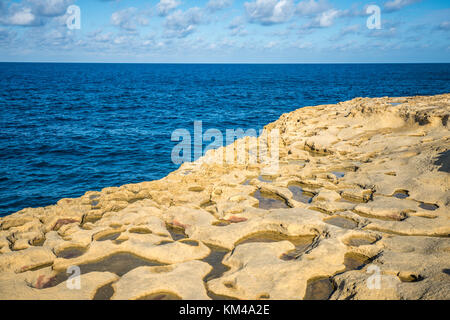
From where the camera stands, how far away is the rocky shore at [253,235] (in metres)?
5.34

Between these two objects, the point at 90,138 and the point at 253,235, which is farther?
the point at 90,138

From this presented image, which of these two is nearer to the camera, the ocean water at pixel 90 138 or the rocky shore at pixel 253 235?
the rocky shore at pixel 253 235

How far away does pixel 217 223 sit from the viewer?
7.93 metres

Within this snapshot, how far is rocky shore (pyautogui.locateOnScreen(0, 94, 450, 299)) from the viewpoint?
17.5ft

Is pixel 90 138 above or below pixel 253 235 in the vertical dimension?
above

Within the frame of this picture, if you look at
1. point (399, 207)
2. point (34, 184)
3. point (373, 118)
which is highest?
point (373, 118)

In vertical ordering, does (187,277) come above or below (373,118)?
below

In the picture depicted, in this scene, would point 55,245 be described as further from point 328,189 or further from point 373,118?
point 373,118

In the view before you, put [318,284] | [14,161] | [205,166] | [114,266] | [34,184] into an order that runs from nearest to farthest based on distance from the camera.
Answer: [318,284] → [114,266] → [205,166] → [34,184] → [14,161]

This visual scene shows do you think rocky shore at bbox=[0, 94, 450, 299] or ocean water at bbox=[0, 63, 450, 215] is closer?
rocky shore at bbox=[0, 94, 450, 299]

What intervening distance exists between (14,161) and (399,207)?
67.8ft

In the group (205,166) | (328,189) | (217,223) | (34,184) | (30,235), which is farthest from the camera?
(34,184)

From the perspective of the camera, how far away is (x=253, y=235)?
738 cm

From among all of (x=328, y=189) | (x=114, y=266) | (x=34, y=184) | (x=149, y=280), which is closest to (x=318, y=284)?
(x=149, y=280)
